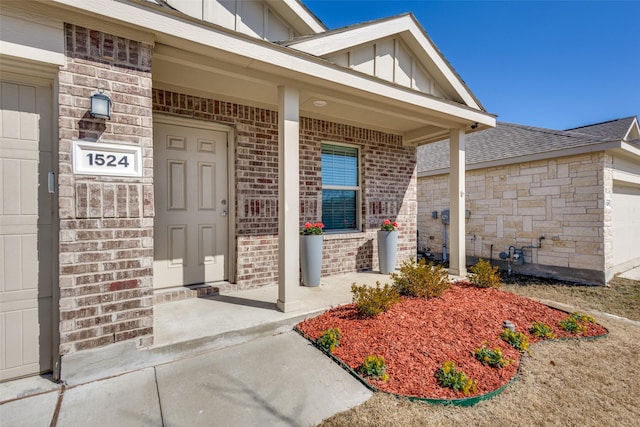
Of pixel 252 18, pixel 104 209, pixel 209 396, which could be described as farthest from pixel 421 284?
pixel 252 18

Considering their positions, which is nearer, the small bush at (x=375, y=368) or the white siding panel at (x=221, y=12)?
the small bush at (x=375, y=368)

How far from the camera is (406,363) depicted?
2.56 metres

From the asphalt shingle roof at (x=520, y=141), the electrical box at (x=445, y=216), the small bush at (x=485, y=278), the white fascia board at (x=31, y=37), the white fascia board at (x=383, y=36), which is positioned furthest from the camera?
the electrical box at (x=445, y=216)

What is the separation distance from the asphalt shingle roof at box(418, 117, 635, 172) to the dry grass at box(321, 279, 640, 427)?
4650 millimetres

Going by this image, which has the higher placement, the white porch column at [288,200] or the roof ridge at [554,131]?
the roof ridge at [554,131]

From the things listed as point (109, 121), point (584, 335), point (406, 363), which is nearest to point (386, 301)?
point (406, 363)

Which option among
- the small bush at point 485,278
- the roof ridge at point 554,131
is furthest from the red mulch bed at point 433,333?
the roof ridge at point 554,131

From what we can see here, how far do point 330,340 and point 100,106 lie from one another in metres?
2.84

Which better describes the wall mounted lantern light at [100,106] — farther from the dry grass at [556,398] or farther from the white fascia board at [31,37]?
the dry grass at [556,398]

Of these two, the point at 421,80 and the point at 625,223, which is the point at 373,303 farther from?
the point at 625,223

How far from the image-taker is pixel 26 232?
94.4 inches

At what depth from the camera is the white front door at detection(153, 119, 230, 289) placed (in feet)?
12.9

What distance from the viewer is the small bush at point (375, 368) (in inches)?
94.5

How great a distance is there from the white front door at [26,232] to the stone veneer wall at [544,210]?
27.6 feet
